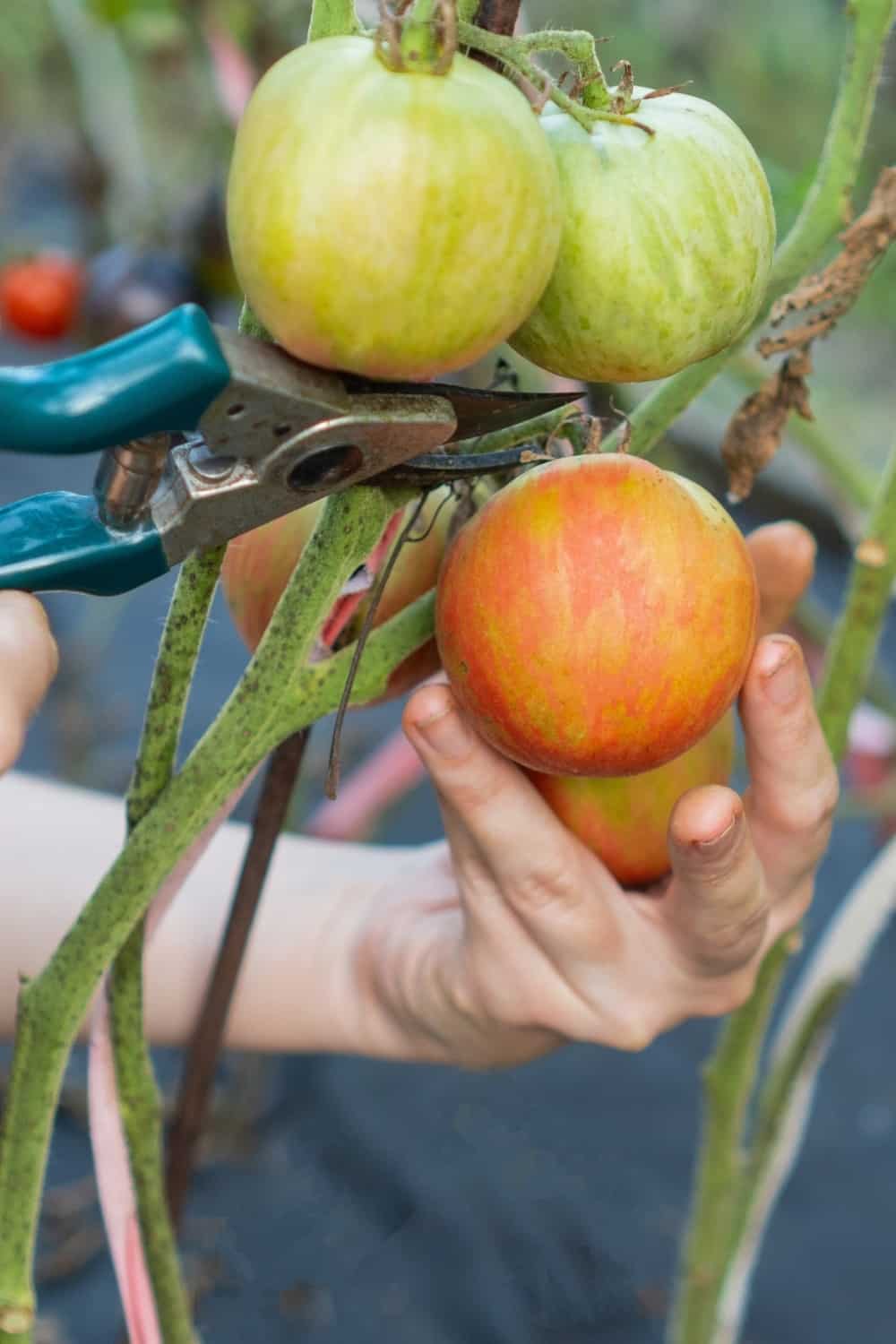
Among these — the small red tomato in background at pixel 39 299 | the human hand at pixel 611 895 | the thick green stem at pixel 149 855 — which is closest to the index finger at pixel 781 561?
the human hand at pixel 611 895

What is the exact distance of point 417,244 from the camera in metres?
0.27

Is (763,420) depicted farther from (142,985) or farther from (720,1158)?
(720,1158)

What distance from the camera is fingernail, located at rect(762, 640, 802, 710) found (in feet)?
1.31

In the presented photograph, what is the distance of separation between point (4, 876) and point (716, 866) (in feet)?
1.28

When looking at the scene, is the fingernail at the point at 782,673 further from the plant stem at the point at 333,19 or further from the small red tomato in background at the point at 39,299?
the small red tomato in background at the point at 39,299

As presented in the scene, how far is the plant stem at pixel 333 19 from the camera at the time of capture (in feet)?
1.01

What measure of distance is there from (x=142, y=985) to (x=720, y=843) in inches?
7.2

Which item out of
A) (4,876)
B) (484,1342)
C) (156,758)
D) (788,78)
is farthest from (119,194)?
(788,78)

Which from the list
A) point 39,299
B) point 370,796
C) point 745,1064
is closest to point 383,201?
point 745,1064

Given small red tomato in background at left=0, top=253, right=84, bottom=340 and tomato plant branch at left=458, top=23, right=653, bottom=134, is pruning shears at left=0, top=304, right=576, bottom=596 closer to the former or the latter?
tomato plant branch at left=458, top=23, right=653, bottom=134

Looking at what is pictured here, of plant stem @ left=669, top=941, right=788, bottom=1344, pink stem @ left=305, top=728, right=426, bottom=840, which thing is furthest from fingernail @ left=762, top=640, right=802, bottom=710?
pink stem @ left=305, top=728, right=426, bottom=840

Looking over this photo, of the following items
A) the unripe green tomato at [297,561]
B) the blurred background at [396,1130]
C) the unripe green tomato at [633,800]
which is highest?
the unripe green tomato at [297,561]

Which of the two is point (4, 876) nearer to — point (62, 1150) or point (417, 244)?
point (417, 244)

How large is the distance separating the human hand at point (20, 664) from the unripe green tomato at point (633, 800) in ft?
0.60
